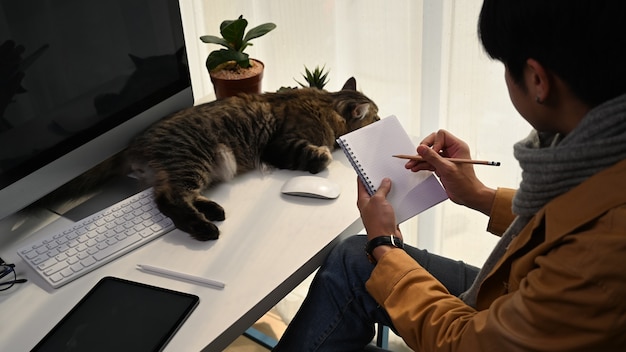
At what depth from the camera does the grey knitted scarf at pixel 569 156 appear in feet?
2.38

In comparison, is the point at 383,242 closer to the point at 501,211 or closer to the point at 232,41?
the point at 501,211

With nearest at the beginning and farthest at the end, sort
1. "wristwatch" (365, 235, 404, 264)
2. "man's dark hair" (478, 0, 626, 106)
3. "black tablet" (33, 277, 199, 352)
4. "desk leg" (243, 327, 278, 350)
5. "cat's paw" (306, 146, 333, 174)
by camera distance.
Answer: "man's dark hair" (478, 0, 626, 106) → "black tablet" (33, 277, 199, 352) → "wristwatch" (365, 235, 404, 264) → "cat's paw" (306, 146, 333, 174) → "desk leg" (243, 327, 278, 350)

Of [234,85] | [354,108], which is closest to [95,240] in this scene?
[234,85]

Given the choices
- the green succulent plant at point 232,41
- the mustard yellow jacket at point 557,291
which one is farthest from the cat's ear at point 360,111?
the mustard yellow jacket at point 557,291

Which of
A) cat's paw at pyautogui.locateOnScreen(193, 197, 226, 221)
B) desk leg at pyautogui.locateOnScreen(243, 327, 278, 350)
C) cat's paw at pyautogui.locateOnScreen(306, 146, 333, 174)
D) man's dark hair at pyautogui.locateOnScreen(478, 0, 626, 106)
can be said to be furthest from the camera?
desk leg at pyautogui.locateOnScreen(243, 327, 278, 350)

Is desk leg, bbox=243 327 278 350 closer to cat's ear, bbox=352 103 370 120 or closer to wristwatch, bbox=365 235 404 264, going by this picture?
cat's ear, bbox=352 103 370 120

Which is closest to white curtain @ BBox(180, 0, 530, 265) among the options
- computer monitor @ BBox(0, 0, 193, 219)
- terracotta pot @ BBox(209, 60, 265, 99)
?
terracotta pot @ BBox(209, 60, 265, 99)

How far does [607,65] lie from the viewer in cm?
70

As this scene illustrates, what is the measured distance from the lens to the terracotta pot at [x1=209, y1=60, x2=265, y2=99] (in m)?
1.49

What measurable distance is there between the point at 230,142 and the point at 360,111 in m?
0.32

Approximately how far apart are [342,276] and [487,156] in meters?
0.65

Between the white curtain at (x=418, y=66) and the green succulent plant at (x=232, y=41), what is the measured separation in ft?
0.82

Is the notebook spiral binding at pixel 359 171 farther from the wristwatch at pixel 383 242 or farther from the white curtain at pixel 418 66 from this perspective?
the white curtain at pixel 418 66

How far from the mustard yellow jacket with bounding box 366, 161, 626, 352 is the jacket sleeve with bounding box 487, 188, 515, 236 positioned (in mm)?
227
